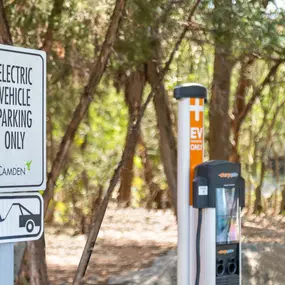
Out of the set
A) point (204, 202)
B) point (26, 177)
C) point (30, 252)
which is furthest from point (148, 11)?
point (26, 177)

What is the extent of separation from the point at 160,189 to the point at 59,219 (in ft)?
11.7

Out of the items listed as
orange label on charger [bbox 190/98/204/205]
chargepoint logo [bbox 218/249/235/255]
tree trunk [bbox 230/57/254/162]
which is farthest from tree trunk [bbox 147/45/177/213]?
chargepoint logo [bbox 218/249/235/255]

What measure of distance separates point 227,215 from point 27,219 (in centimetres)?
265

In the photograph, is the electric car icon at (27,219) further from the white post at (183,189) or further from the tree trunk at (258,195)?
the tree trunk at (258,195)

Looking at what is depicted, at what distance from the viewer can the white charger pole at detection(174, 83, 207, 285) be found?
18.9 feet

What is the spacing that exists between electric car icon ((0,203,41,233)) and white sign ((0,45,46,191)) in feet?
0.30

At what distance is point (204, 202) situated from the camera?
18.4ft

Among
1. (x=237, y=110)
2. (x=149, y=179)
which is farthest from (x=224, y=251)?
(x=149, y=179)

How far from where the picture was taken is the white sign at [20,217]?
3.36 meters

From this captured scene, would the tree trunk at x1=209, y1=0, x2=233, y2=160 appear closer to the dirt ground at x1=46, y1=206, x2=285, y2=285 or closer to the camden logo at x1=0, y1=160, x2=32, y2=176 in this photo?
the dirt ground at x1=46, y1=206, x2=285, y2=285

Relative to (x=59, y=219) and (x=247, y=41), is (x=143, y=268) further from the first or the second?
(x=59, y=219)

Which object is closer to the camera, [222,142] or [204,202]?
[204,202]

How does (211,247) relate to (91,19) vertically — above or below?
below

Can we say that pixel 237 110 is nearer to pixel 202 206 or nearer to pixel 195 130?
pixel 195 130
